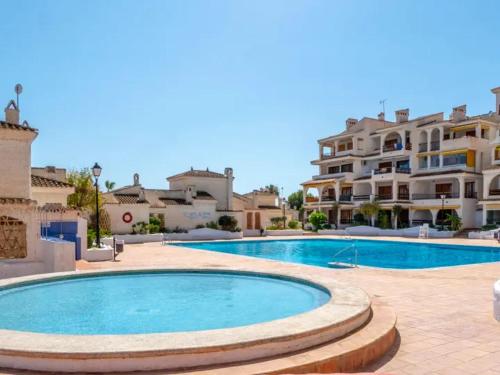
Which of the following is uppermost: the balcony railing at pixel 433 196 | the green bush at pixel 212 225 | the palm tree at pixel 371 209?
the balcony railing at pixel 433 196

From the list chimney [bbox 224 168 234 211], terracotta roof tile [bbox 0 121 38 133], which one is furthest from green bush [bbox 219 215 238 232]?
terracotta roof tile [bbox 0 121 38 133]

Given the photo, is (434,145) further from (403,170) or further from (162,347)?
(162,347)

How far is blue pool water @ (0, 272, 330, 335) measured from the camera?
25.4 ft

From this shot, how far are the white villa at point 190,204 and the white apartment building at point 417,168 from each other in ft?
26.2

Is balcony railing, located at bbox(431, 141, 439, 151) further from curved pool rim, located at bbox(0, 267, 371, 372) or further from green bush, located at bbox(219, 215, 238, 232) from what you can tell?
curved pool rim, located at bbox(0, 267, 371, 372)

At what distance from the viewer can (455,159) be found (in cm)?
3859

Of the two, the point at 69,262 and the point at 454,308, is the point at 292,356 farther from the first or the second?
the point at 69,262

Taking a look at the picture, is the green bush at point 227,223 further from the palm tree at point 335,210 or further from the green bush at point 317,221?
the palm tree at point 335,210

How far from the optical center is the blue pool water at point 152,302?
7.74 m

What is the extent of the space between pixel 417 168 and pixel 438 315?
3668 centimetres

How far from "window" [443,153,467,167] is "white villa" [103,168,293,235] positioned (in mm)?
16583

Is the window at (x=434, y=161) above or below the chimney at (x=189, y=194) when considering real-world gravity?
above

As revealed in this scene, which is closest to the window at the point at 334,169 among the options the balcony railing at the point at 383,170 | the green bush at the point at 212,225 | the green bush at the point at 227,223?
the balcony railing at the point at 383,170

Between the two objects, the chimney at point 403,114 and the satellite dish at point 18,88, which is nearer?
the satellite dish at point 18,88
